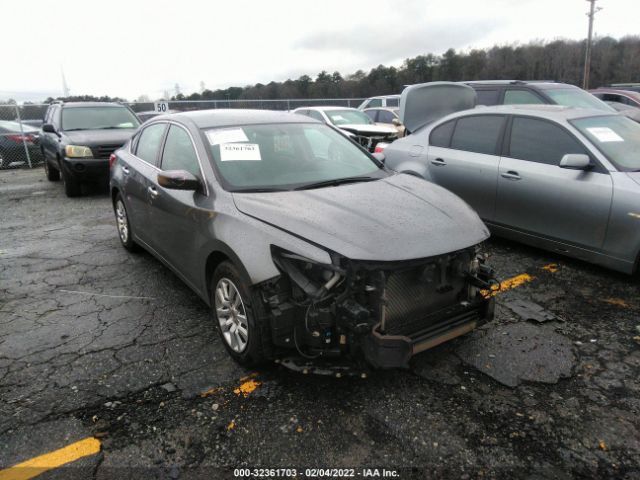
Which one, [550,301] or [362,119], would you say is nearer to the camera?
[550,301]

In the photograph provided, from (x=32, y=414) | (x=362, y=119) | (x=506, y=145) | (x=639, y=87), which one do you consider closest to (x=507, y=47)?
(x=639, y=87)

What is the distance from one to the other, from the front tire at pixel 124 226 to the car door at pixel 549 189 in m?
4.19

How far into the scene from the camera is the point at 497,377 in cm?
294

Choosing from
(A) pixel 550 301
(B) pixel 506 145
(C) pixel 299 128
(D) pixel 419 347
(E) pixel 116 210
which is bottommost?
(A) pixel 550 301

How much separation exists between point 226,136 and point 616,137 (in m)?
3.85

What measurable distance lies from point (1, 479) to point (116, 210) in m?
3.81

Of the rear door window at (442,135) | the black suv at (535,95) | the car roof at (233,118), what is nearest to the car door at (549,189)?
the rear door window at (442,135)

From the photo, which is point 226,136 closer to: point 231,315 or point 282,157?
point 282,157

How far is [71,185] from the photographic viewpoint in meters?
8.91

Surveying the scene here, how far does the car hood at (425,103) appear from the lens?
22.2 feet

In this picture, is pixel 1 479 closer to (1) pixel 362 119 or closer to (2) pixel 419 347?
(2) pixel 419 347

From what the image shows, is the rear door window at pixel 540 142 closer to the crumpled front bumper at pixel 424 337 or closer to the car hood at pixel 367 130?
the crumpled front bumper at pixel 424 337

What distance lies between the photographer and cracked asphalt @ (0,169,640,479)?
2.30 meters

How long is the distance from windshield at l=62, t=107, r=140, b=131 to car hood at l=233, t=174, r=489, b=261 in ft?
25.9
